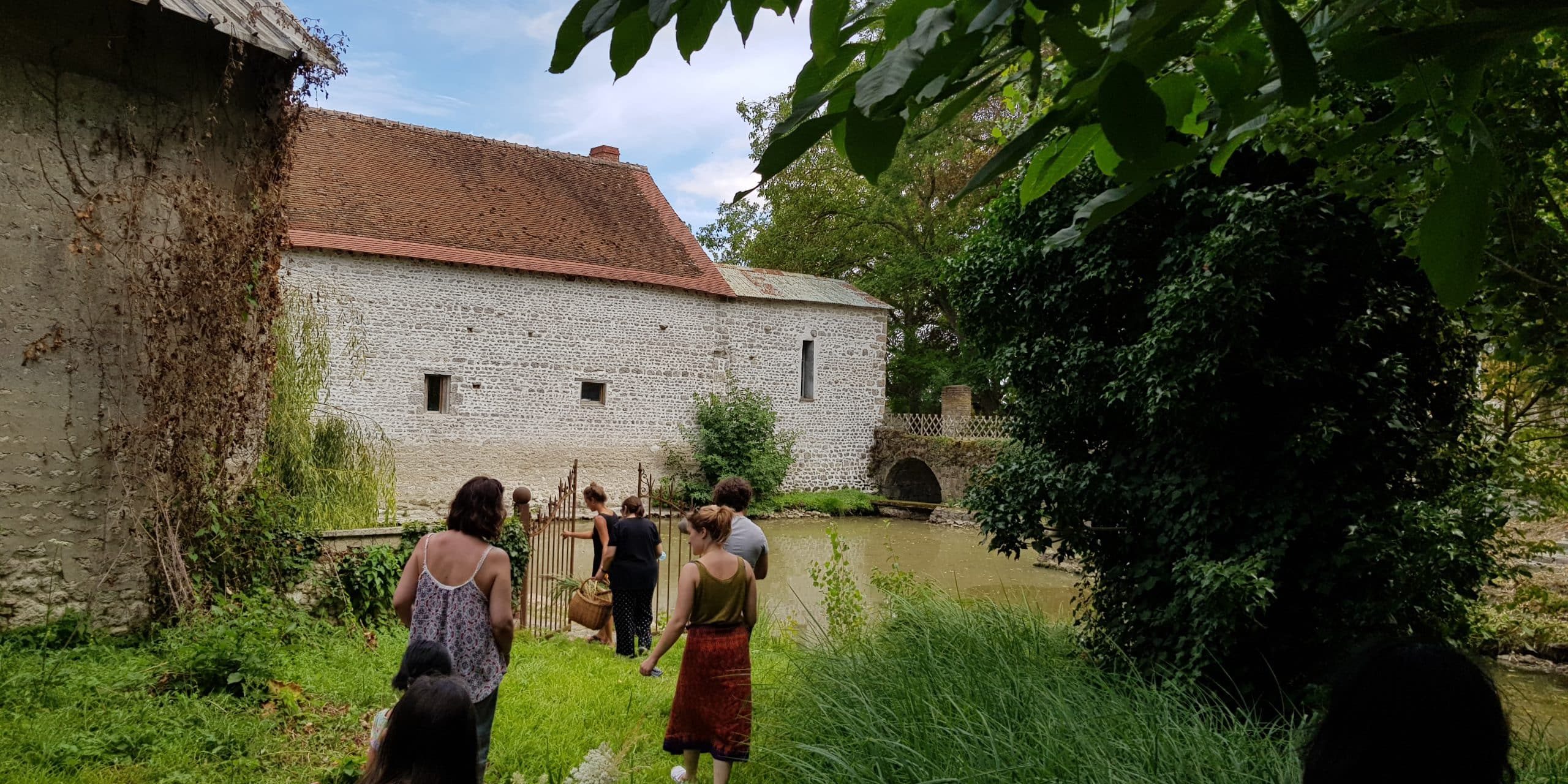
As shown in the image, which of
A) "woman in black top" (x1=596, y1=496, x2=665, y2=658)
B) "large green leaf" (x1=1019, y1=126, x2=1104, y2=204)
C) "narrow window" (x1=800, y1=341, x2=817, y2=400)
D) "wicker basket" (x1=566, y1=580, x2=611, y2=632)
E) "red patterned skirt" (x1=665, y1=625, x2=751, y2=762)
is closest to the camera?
"large green leaf" (x1=1019, y1=126, x2=1104, y2=204)

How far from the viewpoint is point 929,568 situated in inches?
618

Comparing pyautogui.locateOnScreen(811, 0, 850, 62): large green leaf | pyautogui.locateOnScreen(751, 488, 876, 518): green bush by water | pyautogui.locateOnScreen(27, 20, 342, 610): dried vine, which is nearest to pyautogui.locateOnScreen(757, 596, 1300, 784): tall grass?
pyautogui.locateOnScreen(811, 0, 850, 62): large green leaf

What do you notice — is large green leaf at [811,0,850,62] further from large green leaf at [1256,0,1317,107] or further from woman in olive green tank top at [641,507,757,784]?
woman in olive green tank top at [641,507,757,784]

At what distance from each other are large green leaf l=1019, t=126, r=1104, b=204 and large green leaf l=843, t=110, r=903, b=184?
0.41m

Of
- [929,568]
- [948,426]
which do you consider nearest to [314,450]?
[929,568]

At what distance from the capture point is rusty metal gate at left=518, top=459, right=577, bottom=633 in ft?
27.6

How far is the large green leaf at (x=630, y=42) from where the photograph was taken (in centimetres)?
133

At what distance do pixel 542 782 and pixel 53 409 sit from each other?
4059 millimetres

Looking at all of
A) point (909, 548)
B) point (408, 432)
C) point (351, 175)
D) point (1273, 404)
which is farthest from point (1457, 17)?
point (351, 175)

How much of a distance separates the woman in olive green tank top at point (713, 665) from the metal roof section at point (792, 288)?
18011mm

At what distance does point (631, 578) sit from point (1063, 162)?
6.31 meters

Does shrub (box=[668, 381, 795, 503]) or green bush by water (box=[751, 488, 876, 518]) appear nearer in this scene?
shrub (box=[668, 381, 795, 503])

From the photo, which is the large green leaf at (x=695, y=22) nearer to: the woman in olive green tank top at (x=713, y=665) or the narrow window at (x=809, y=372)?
the woman in olive green tank top at (x=713, y=665)

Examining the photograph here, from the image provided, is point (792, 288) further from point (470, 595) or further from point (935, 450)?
point (470, 595)
